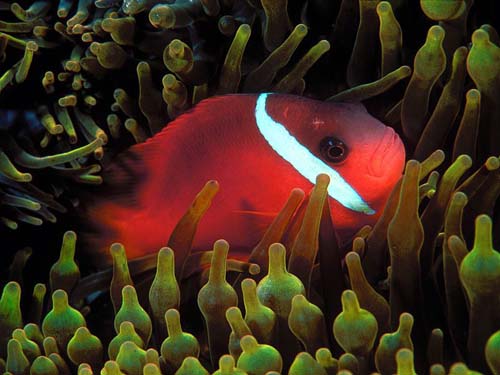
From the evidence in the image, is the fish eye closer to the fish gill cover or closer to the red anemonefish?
the red anemonefish

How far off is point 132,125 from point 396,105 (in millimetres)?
518

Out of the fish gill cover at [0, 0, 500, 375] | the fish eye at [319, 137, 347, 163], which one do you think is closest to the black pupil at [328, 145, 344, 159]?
the fish eye at [319, 137, 347, 163]

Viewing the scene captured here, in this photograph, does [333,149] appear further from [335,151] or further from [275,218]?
[275,218]

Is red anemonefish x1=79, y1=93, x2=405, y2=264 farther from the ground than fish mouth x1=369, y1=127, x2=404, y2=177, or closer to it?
closer to it

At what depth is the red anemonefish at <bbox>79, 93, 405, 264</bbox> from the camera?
1151mm

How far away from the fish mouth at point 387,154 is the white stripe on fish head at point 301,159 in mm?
61

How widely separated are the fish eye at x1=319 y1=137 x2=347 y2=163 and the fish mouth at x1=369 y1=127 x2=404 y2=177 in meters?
0.06

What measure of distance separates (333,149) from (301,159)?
59 mm

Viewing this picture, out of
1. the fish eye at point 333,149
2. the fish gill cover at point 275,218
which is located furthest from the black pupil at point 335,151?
the fish gill cover at point 275,218

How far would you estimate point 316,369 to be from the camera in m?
0.77

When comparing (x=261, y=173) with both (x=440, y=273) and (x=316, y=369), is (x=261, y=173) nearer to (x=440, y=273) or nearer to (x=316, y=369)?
(x=440, y=273)

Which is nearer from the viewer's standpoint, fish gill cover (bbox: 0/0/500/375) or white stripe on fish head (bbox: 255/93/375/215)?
fish gill cover (bbox: 0/0/500/375)

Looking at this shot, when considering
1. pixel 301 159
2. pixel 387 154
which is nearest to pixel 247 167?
pixel 301 159

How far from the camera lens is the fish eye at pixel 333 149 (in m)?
1.16
